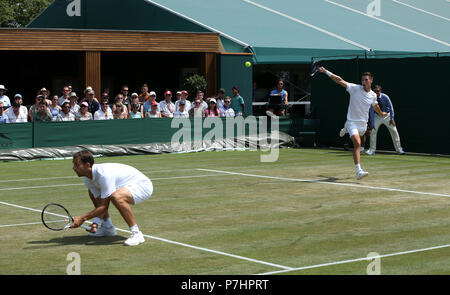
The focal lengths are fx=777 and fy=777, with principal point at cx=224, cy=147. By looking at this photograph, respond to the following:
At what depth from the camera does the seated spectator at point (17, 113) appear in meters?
20.5

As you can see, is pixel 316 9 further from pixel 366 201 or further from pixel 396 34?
pixel 366 201

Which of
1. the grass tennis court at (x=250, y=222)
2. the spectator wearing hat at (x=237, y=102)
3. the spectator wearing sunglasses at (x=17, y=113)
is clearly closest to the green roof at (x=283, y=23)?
the spectator wearing hat at (x=237, y=102)

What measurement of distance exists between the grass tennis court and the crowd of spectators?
296 centimetres

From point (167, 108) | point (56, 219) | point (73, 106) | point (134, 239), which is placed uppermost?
point (73, 106)

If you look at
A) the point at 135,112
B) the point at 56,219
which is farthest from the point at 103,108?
the point at 56,219

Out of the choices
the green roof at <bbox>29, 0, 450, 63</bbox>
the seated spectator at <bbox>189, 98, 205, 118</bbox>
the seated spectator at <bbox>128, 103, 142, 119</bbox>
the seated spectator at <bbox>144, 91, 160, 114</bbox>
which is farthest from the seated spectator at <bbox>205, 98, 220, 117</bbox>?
the green roof at <bbox>29, 0, 450, 63</bbox>

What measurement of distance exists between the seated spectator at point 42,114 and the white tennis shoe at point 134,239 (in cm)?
1239

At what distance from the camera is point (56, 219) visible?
30.2 ft

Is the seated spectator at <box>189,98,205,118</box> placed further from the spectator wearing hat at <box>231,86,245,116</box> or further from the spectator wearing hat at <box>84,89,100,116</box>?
the spectator wearing hat at <box>84,89,100,116</box>

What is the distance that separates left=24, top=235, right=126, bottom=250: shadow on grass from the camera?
9211 millimetres

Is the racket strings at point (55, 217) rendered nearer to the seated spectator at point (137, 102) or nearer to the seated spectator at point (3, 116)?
the seated spectator at point (3, 116)

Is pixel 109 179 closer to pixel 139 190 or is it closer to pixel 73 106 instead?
pixel 139 190

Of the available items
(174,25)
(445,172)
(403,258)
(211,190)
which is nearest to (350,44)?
(174,25)

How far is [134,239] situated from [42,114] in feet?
41.1
